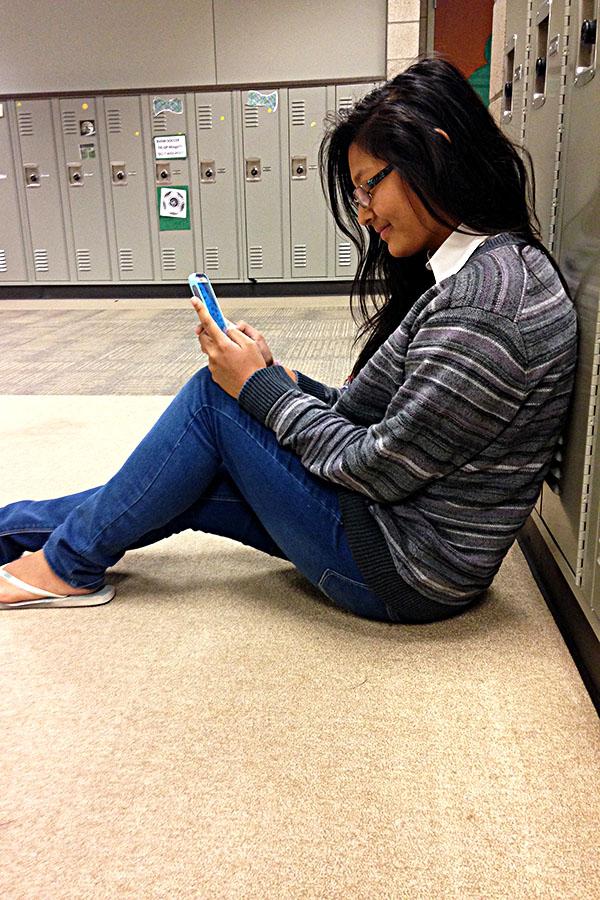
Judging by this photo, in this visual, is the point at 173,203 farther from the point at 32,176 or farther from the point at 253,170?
the point at 32,176

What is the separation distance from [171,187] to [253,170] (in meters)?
0.76

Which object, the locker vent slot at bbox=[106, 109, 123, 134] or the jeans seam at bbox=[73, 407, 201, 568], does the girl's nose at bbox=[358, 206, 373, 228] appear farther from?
the locker vent slot at bbox=[106, 109, 123, 134]

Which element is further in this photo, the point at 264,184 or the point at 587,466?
the point at 264,184

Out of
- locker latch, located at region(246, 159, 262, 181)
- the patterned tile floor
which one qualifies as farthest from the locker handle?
locker latch, located at region(246, 159, 262, 181)

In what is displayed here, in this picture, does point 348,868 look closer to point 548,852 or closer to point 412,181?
point 548,852

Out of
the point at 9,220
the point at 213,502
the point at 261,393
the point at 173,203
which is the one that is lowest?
the point at 9,220

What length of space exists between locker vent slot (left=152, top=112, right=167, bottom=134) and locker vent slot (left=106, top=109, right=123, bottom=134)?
1.03ft

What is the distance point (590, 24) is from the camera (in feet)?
4.55

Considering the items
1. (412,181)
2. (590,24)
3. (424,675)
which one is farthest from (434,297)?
(424,675)

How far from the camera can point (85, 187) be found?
7.49 m

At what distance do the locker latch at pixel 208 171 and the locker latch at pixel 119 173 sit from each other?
2.32 feet

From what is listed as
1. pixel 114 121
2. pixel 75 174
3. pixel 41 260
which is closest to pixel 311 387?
pixel 114 121

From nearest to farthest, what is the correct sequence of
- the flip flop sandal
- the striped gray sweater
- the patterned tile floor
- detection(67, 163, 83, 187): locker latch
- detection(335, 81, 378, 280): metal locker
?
the striped gray sweater → the flip flop sandal → the patterned tile floor → detection(335, 81, 378, 280): metal locker → detection(67, 163, 83, 187): locker latch

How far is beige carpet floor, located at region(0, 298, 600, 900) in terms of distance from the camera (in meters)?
1.03
